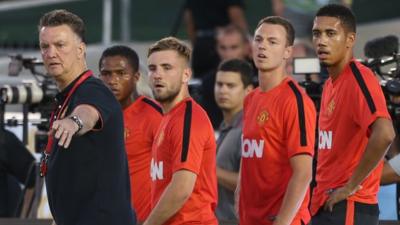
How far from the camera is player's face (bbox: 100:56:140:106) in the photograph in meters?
8.07

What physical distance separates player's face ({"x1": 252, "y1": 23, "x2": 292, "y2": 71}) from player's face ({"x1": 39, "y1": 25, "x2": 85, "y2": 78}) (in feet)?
4.24

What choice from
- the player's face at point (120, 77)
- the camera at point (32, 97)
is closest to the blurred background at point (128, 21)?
the camera at point (32, 97)

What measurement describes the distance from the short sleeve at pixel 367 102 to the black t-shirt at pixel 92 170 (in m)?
1.43

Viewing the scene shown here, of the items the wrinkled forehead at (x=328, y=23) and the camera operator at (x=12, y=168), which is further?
the camera operator at (x=12, y=168)

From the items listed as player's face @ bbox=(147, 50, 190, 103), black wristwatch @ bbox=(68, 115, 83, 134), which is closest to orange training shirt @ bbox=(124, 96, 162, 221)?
player's face @ bbox=(147, 50, 190, 103)

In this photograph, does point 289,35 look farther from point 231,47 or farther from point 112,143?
point 231,47

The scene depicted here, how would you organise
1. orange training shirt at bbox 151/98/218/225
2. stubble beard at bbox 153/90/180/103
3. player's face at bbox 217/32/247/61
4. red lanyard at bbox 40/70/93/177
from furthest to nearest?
1. player's face at bbox 217/32/247/61
2. stubble beard at bbox 153/90/180/103
3. orange training shirt at bbox 151/98/218/225
4. red lanyard at bbox 40/70/93/177

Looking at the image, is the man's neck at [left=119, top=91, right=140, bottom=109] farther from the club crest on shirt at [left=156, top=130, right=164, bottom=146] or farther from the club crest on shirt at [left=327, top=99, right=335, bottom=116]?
the club crest on shirt at [left=327, top=99, right=335, bottom=116]

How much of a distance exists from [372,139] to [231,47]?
15.9 ft

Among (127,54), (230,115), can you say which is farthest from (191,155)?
(230,115)

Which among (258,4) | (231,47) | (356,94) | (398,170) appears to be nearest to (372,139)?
(356,94)

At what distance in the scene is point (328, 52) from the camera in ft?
22.9

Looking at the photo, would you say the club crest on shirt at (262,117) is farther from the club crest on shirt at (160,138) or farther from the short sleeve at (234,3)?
the short sleeve at (234,3)

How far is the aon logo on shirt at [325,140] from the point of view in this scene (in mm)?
6891
